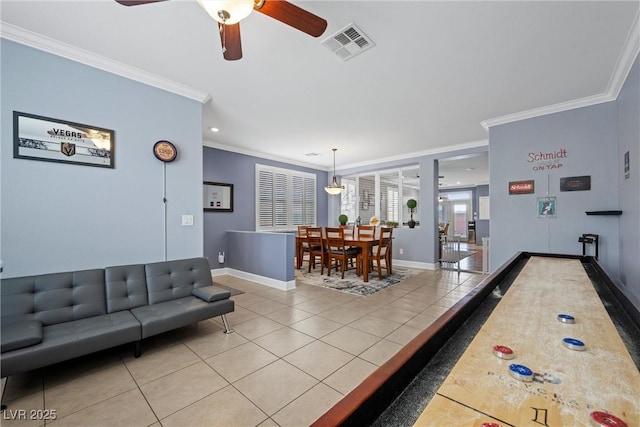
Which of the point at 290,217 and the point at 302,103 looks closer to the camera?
the point at 302,103

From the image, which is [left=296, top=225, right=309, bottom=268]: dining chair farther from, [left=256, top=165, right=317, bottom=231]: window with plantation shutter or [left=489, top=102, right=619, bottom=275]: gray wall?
[left=489, top=102, right=619, bottom=275]: gray wall

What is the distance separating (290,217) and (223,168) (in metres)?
2.17

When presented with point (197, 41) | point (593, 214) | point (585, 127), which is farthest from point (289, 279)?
point (585, 127)

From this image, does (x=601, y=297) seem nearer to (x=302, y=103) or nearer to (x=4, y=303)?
(x=302, y=103)

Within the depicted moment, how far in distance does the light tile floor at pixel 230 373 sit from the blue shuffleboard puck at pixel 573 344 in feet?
4.40

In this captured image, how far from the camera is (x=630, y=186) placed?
9.11 feet

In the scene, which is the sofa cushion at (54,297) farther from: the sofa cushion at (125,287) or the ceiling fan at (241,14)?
the ceiling fan at (241,14)

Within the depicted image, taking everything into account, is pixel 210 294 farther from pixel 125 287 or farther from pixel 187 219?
pixel 187 219

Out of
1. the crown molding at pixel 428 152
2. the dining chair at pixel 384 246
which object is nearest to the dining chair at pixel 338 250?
the dining chair at pixel 384 246

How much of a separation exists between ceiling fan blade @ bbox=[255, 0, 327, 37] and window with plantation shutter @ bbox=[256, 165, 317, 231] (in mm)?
4834

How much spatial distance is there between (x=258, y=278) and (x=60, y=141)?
3259 mm

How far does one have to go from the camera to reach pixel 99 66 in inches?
102

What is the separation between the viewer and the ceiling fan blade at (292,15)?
4.88 ft

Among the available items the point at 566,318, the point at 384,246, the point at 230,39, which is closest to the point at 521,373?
the point at 566,318
